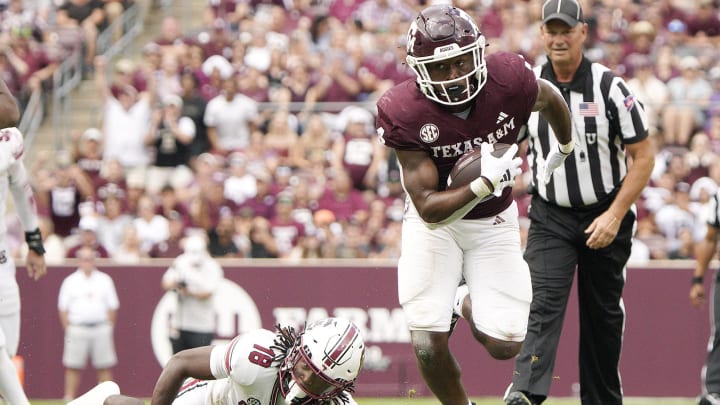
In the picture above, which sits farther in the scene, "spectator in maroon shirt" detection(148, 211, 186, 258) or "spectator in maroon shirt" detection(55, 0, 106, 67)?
"spectator in maroon shirt" detection(55, 0, 106, 67)

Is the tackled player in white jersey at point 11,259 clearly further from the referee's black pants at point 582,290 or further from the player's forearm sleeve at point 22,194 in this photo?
Result: the referee's black pants at point 582,290

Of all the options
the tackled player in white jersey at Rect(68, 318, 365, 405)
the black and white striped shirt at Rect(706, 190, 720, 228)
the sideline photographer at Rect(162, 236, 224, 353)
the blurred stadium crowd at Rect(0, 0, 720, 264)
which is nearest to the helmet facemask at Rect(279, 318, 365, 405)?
the tackled player in white jersey at Rect(68, 318, 365, 405)

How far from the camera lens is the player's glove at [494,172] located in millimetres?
5305

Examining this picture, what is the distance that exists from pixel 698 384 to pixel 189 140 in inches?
217

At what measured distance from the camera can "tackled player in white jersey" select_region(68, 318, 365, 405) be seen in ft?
17.2

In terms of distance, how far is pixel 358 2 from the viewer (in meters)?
14.3

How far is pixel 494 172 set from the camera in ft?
17.4

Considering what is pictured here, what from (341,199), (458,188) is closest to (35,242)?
(458,188)

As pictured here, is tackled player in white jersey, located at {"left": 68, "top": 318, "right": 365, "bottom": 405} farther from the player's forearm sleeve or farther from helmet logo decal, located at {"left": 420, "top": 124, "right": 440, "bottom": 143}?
the player's forearm sleeve

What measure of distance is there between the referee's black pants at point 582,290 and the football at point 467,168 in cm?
122

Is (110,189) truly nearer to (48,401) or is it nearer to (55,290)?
(55,290)

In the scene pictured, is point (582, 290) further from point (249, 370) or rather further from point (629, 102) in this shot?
point (249, 370)

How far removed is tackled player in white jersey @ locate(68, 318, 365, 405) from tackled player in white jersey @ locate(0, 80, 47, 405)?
29.0 inches

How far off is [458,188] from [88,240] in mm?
6532
